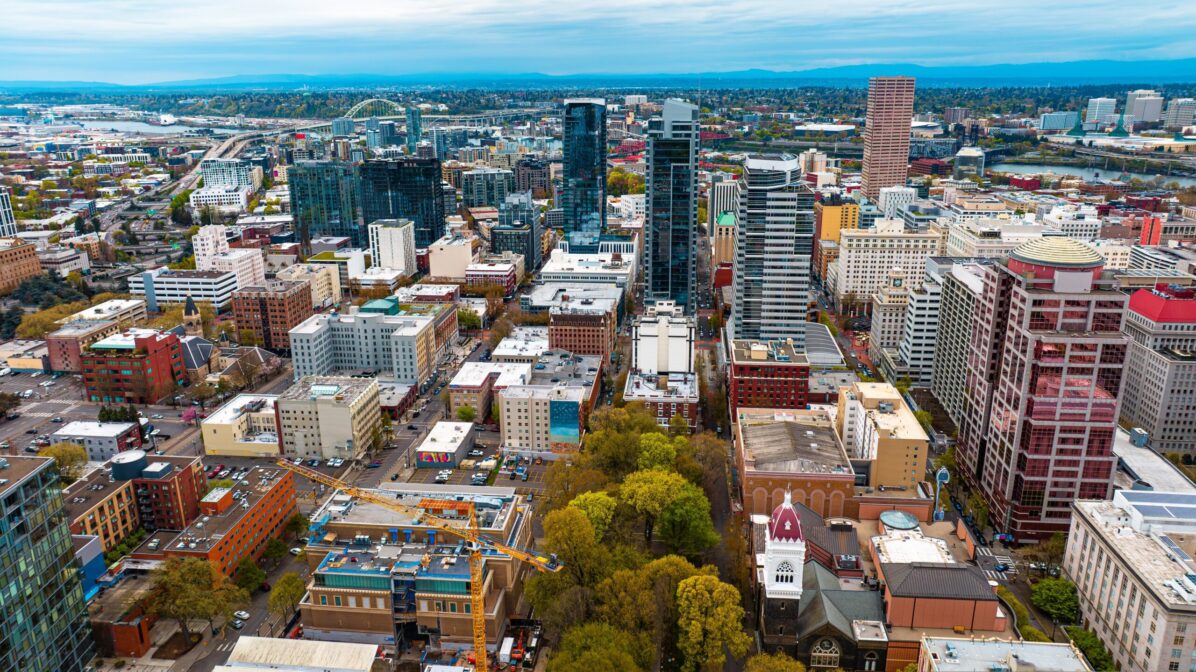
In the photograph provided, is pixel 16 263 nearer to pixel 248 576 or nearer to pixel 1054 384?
pixel 248 576

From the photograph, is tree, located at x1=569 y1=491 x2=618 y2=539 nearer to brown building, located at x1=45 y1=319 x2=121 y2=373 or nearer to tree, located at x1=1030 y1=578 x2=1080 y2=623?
tree, located at x1=1030 y1=578 x2=1080 y2=623

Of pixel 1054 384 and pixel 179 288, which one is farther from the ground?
pixel 1054 384

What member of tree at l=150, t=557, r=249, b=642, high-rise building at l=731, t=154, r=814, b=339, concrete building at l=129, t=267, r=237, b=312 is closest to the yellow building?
high-rise building at l=731, t=154, r=814, b=339

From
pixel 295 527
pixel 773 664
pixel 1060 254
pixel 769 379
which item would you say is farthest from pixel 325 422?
pixel 1060 254

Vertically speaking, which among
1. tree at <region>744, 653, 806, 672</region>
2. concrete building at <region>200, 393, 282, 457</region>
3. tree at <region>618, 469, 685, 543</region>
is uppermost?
tree at <region>618, 469, 685, 543</region>

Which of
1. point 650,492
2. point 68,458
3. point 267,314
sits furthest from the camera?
point 267,314

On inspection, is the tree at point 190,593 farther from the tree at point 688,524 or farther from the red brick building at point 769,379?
the red brick building at point 769,379
